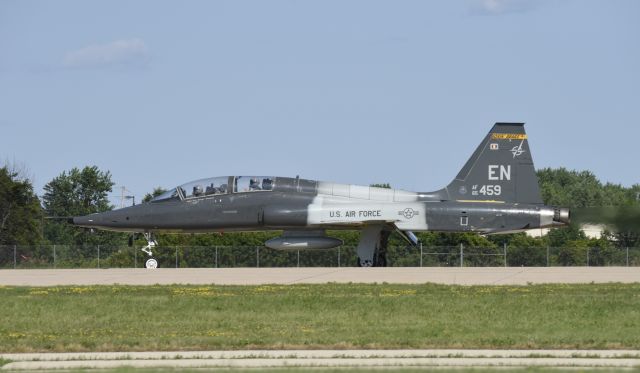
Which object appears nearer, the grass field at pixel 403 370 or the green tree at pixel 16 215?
the grass field at pixel 403 370

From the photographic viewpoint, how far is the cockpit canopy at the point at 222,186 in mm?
36656

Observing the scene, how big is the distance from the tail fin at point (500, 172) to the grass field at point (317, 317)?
9515 millimetres

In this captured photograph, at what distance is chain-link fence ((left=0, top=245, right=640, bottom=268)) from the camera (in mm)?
44656

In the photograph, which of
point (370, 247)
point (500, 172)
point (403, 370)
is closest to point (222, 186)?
point (370, 247)

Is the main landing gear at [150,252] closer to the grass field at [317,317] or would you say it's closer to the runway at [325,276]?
the runway at [325,276]

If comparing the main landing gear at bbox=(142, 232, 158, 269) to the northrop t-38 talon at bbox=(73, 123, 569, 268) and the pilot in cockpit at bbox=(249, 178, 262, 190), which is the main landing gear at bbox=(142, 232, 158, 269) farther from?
the pilot in cockpit at bbox=(249, 178, 262, 190)

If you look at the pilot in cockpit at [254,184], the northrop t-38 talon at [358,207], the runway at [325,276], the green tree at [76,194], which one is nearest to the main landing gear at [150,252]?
the northrop t-38 talon at [358,207]

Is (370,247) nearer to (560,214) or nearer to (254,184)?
(254,184)

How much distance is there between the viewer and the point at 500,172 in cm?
3703

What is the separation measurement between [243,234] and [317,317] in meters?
38.4

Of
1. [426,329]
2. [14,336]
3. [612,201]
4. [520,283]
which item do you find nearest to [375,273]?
[520,283]

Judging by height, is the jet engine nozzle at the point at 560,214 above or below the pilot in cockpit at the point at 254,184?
below

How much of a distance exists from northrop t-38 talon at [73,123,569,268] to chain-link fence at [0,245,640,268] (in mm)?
6947

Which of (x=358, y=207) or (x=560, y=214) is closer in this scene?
(x=560, y=214)
